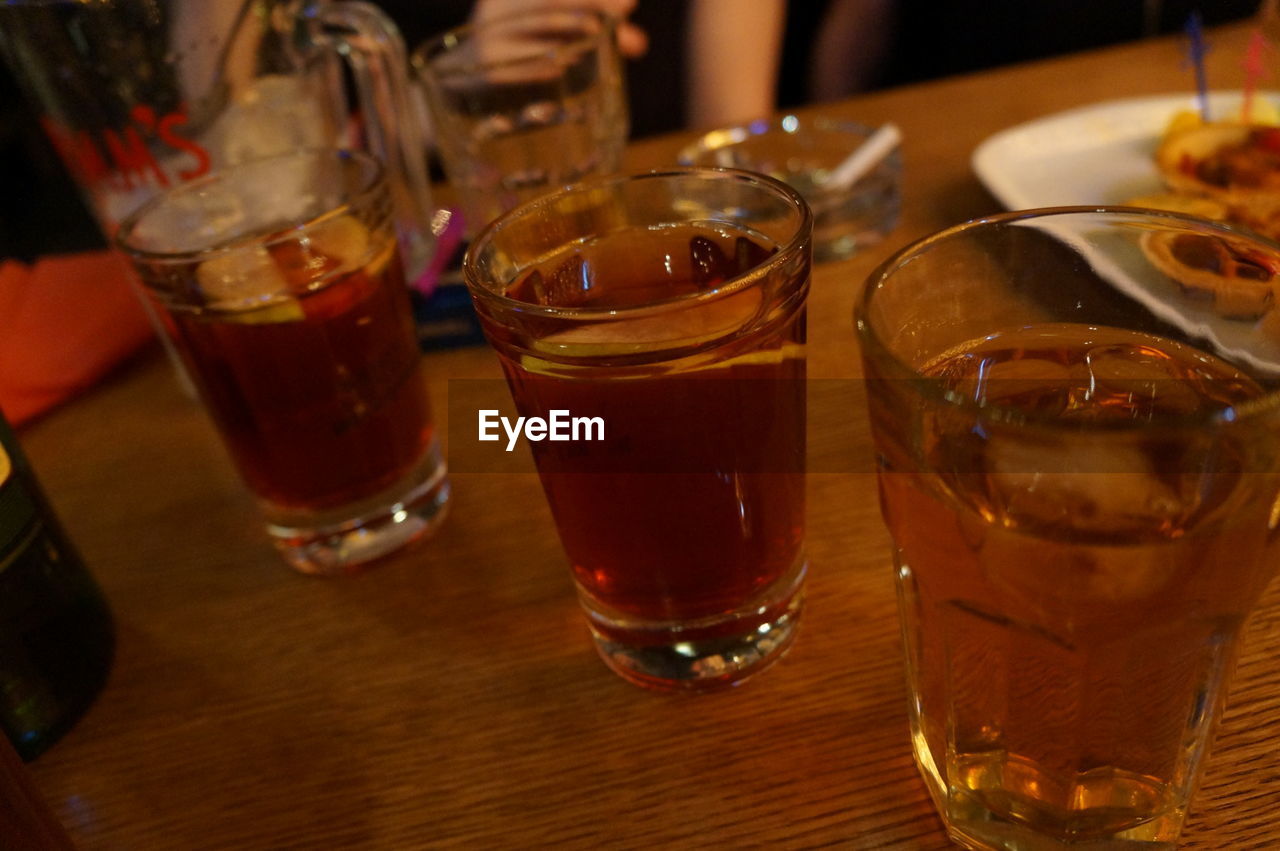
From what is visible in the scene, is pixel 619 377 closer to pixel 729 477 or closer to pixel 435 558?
pixel 729 477

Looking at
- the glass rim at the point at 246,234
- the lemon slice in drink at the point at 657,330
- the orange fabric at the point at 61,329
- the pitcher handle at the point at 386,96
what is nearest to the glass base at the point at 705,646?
the lemon slice in drink at the point at 657,330

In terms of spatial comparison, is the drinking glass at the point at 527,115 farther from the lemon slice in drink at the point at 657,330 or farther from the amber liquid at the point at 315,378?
the lemon slice in drink at the point at 657,330

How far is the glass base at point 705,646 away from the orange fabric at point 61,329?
58cm

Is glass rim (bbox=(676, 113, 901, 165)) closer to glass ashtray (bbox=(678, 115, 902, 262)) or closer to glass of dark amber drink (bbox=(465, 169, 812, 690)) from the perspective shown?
glass ashtray (bbox=(678, 115, 902, 262))

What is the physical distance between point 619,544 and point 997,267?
20 centimetres

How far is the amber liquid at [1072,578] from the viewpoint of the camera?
0.30 m

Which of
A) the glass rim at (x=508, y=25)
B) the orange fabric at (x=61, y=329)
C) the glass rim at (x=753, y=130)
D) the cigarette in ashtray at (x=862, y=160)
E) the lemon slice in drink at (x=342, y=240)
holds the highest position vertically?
→ the lemon slice in drink at (x=342, y=240)

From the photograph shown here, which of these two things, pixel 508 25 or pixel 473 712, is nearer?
pixel 473 712

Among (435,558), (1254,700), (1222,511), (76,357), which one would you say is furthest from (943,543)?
(76,357)

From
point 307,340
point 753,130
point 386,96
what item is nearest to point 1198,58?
point 753,130

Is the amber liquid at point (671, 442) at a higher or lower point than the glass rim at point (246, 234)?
lower

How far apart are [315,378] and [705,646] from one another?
0.88ft

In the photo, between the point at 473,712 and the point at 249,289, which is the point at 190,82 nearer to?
the point at 249,289

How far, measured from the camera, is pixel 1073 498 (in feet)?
1.01
